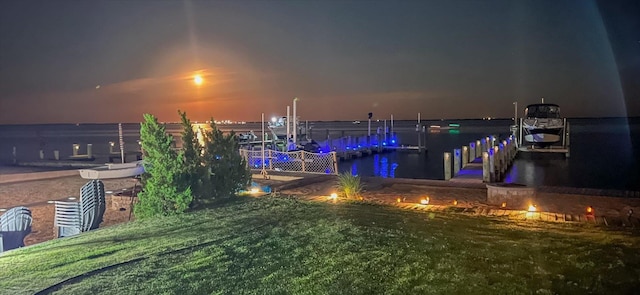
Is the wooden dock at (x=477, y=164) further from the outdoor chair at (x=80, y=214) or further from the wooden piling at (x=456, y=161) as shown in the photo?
the outdoor chair at (x=80, y=214)

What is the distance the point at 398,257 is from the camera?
5516mm

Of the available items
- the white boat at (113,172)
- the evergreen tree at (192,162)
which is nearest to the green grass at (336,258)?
the evergreen tree at (192,162)

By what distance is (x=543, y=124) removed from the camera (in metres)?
31.8

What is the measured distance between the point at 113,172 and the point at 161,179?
247 centimetres

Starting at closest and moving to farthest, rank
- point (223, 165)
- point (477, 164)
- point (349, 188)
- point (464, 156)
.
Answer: point (223, 165)
point (349, 188)
point (477, 164)
point (464, 156)

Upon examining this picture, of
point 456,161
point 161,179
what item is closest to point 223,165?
point 161,179

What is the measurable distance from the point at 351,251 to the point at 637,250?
11.8ft

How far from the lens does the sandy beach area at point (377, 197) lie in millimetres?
8734

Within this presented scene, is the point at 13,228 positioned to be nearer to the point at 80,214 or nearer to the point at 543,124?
the point at 80,214

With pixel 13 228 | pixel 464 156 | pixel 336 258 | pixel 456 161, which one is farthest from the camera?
pixel 464 156

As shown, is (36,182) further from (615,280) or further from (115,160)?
(615,280)

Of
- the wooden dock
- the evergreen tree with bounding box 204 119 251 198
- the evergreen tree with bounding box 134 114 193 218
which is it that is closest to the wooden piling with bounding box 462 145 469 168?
the wooden dock

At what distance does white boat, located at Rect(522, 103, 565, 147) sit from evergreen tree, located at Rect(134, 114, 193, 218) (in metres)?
29.8

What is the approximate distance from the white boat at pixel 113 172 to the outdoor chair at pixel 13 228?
247 centimetres
